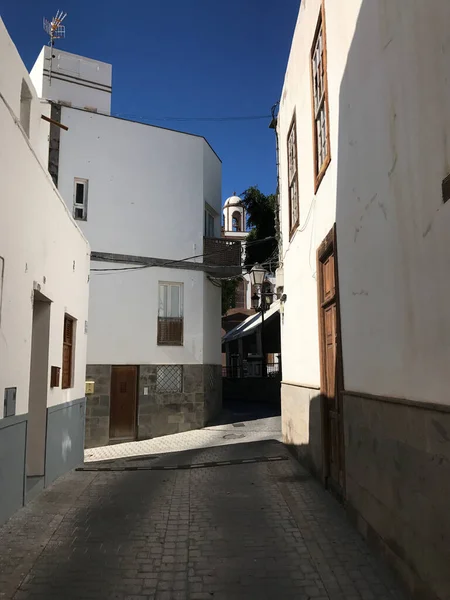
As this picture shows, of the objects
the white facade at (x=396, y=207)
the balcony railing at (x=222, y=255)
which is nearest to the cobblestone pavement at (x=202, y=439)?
the balcony railing at (x=222, y=255)

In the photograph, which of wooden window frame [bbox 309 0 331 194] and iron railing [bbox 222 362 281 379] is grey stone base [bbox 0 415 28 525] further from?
iron railing [bbox 222 362 281 379]

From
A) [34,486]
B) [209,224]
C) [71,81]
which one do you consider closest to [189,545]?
[34,486]

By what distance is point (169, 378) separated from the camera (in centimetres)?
1534

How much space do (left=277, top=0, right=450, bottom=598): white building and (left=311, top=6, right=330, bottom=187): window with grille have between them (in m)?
0.02

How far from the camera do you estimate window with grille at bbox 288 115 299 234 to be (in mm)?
8859

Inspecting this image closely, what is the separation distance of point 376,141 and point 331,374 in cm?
312

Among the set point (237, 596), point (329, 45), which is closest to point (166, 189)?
point (329, 45)

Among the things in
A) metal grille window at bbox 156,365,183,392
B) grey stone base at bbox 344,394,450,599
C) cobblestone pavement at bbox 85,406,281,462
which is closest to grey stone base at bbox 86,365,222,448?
metal grille window at bbox 156,365,183,392

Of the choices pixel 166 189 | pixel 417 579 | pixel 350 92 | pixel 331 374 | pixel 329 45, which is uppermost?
pixel 166 189

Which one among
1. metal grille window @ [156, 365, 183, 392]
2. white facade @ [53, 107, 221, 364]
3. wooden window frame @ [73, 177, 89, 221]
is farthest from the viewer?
metal grille window @ [156, 365, 183, 392]

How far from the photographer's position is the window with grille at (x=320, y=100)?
644 cm

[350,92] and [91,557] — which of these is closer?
[91,557]

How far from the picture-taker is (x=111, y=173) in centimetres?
1530

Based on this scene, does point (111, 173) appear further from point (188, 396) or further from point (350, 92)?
point (350, 92)
